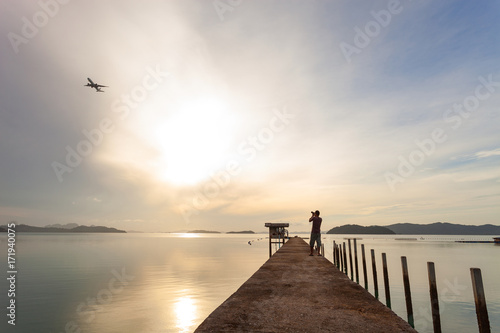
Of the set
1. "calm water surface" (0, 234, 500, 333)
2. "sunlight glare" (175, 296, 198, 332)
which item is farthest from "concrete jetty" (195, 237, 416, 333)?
"calm water surface" (0, 234, 500, 333)

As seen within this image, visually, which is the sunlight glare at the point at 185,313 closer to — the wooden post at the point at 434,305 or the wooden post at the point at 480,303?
the wooden post at the point at 434,305

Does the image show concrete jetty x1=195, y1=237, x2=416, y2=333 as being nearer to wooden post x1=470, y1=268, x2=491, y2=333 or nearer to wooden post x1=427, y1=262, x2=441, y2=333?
wooden post x1=470, y1=268, x2=491, y2=333

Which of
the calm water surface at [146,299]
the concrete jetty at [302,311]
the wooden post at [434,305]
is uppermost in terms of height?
the concrete jetty at [302,311]

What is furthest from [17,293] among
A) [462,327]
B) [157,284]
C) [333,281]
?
[462,327]

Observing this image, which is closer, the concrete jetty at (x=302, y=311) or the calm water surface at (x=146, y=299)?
the concrete jetty at (x=302, y=311)

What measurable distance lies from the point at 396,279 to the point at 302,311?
30.5 m

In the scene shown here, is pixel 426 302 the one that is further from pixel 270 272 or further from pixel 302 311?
pixel 302 311

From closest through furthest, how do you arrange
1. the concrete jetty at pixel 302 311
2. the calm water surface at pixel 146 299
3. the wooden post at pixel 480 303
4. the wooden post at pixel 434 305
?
the concrete jetty at pixel 302 311 → the wooden post at pixel 480 303 → the wooden post at pixel 434 305 → the calm water surface at pixel 146 299

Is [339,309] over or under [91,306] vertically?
over

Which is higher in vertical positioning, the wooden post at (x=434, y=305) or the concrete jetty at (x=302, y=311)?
the concrete jetty at (x=302, y=311)

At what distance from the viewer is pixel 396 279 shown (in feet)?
97.8

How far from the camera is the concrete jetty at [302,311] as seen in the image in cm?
437

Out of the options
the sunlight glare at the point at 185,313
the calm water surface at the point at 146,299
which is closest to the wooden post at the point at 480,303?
the calm water surface at the point at 146,299

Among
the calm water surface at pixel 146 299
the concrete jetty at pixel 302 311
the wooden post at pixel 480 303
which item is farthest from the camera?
the calm water surface at pixel 146 299
